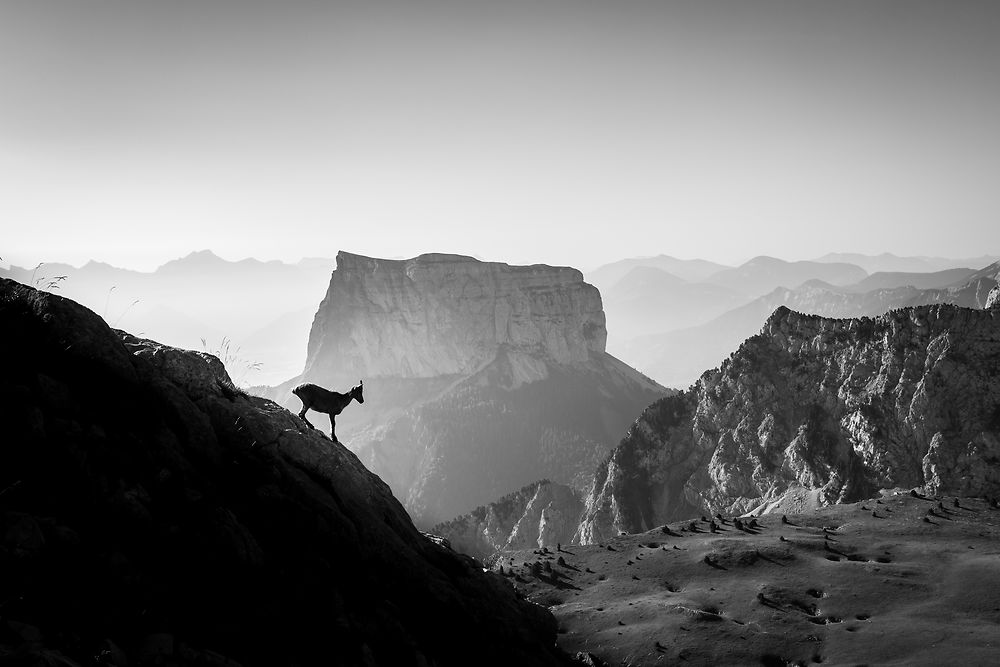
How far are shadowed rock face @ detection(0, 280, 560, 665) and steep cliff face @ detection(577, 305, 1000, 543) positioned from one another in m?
91.3

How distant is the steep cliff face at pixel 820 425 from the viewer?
330 feet

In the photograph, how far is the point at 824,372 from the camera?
404 ft

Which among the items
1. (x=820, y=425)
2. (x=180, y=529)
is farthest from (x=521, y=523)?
(x=180, y=529)

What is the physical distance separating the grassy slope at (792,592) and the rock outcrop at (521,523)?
310 feet

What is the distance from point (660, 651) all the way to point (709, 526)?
31.5m

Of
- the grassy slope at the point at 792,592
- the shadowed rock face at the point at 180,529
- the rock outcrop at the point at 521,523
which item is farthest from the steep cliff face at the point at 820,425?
the shadowed rock face at the point at 180,529

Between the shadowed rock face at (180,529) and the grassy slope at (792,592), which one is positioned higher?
the shadowed rock face at (180,529)

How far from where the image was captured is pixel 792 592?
3838cm

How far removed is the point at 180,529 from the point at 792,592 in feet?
118

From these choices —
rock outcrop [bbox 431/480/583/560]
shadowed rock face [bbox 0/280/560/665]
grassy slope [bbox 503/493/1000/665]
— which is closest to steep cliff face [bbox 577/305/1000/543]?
rock outcrop [bbox 431/480/583/560]

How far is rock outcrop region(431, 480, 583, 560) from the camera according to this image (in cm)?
14850

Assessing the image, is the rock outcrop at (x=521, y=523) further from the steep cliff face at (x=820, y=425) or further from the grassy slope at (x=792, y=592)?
the grassy slope at (x=792, y=592)

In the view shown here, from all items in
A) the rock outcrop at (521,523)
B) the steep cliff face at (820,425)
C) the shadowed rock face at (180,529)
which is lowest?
the rock outcrop at (521,523)

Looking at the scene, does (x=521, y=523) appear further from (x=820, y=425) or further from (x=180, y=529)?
(x=180, y=529)
